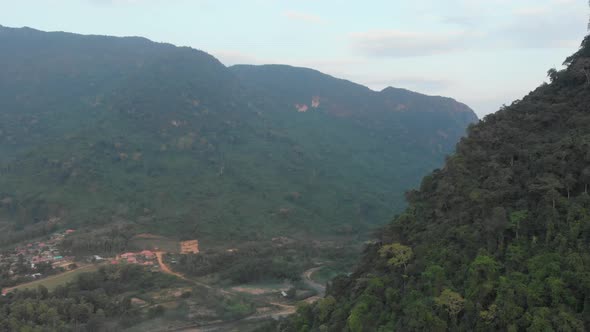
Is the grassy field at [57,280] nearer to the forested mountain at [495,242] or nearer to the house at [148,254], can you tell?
the house at [148,254]

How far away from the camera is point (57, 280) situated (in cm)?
4675

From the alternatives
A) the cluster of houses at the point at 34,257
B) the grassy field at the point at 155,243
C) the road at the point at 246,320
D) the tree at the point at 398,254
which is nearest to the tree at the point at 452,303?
the tree at the point at 398,254

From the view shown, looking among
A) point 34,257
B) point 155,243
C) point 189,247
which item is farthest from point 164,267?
point 34,257

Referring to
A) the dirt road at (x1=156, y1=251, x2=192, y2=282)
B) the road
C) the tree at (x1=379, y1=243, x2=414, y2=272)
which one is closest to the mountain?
the dirt road at (x1=156, y1=251, x2=192, y2=282)

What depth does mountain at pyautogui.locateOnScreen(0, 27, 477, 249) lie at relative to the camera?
75500mm

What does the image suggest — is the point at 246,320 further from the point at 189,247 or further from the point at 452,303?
the point at 452,303

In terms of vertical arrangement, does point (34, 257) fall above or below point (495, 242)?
below

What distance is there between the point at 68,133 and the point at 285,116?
64254 millimetres

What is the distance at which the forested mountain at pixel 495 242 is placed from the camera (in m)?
15.3

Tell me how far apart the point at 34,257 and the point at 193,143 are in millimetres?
53478

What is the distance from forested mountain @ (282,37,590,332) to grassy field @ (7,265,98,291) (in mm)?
30331

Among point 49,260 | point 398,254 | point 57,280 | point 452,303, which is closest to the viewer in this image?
point 452,303

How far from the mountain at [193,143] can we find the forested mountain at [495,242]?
153ft

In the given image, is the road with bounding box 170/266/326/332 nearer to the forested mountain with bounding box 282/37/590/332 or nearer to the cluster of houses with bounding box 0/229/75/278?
the forested mountain with bounding box 282/37/590/332
